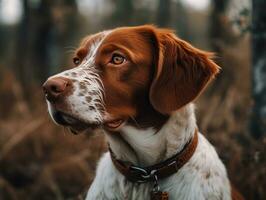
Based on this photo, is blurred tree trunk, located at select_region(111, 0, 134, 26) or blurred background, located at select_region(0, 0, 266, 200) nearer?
blurred background, located at select_region(0, 0, 266, 200)

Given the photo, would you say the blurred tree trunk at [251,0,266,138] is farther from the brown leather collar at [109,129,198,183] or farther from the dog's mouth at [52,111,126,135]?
the dog's mouth at [52,111,126,135]

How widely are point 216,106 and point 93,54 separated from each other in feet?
10.6

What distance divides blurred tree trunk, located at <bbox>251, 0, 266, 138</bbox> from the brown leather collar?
1.50 meters

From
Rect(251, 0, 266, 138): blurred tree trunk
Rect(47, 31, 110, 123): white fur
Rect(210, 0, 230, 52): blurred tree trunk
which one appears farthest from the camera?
Rect(210, 0, 230, 52): blurred tree trunk

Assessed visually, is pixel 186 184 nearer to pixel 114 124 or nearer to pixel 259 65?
pixel 114 124

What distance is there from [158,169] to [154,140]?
7.7 inches

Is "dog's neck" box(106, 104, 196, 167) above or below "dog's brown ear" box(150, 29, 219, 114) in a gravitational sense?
below

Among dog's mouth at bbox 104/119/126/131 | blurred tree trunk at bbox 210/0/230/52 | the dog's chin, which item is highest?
the dog's chin

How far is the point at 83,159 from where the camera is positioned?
5.98 m

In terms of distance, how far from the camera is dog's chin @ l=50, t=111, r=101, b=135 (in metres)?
3.32

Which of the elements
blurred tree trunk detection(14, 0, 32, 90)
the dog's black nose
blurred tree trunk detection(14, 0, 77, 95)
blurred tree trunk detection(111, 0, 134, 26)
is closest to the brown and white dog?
the dog's black nose

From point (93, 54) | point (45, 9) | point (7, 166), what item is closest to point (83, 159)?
point (7, 166)

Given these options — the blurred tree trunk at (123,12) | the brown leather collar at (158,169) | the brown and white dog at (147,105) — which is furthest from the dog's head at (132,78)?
the blurred tree trunk at (123,12)

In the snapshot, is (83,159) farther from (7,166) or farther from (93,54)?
(93,54)
